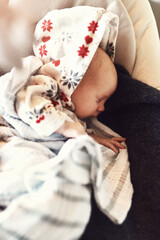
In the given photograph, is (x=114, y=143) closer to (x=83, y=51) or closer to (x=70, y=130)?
(x=70, y=130)

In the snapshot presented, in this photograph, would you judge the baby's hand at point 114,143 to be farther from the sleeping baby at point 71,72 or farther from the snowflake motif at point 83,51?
the snowflake motif at point 83,51

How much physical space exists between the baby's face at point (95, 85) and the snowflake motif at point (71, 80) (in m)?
0.04

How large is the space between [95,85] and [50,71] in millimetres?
130

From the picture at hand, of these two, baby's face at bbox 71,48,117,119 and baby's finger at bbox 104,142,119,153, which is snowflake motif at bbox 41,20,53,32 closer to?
baby's face at bbox 71,48,117,119

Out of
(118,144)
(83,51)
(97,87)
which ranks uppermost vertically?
(83,51)

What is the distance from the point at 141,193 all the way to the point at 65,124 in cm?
25

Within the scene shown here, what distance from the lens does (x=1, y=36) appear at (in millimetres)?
536

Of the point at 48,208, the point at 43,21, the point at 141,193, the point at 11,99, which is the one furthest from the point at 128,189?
the point at 43,21

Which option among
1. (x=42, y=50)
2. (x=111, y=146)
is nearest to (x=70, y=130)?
(x=111, y=146)

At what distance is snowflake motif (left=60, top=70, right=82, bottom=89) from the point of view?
0.70 meters

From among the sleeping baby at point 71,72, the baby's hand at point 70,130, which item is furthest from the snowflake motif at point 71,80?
the baby's hand at point 70,130

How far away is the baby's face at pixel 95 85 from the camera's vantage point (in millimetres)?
735

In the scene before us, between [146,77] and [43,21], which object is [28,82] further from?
[146,77]

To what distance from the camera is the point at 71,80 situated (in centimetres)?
71
